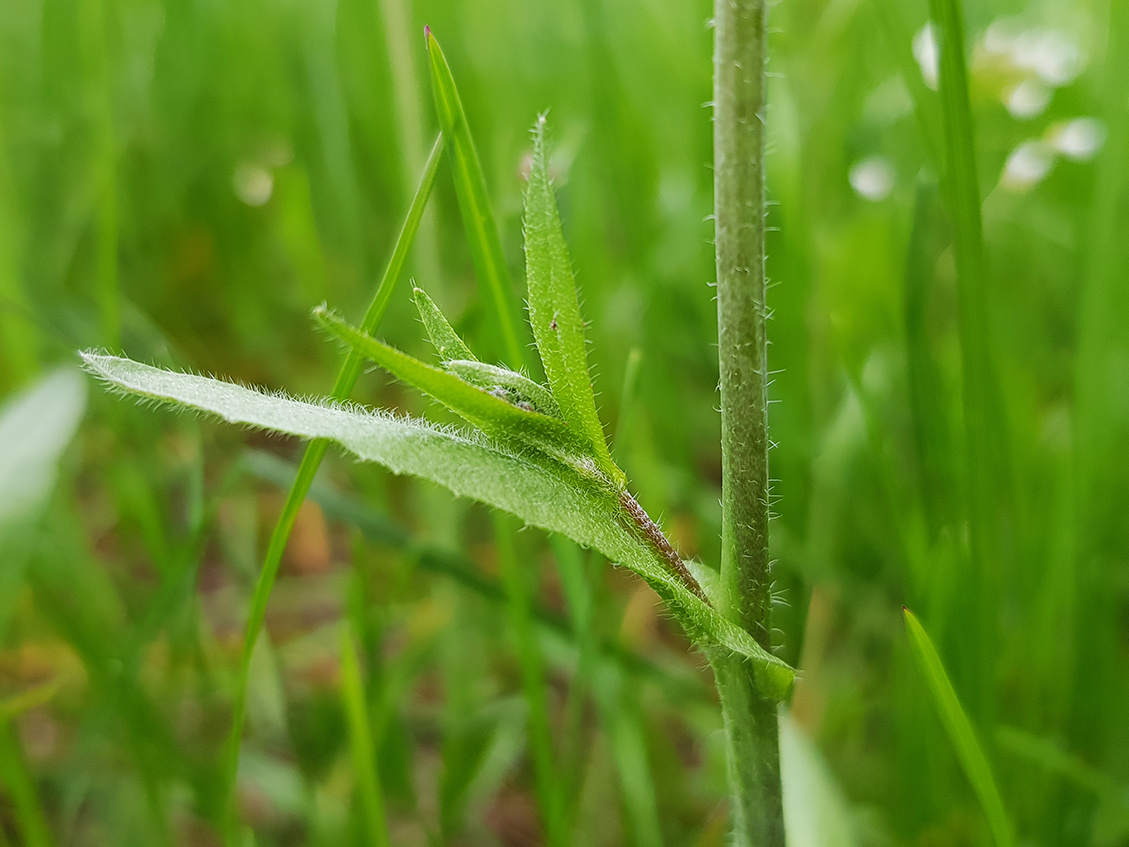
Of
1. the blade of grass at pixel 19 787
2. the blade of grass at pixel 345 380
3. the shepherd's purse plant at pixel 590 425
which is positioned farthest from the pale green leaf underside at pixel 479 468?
the blade of grass at pixel 19 787

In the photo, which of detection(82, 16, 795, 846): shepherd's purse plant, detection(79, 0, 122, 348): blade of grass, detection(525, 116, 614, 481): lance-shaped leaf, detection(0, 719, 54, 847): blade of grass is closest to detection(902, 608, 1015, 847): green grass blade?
detection(82, 16, 795, 846): shepherd's purse plant

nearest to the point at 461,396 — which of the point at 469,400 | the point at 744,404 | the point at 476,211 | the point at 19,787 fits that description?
the point at 469,400

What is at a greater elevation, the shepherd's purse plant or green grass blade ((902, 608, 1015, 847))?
the shepherd's purse plant

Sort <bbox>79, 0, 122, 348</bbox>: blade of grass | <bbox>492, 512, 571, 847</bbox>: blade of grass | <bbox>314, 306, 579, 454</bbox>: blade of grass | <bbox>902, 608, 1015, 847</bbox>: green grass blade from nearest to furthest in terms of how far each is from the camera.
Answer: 1. <bbox>314, 306, 579, 454</bbox>: blade of grass
2. <bbox>902, 608, 1015, 847</bbox>: green grass blade
3. <bbox>492, 512, 571, 847</bbox>: blade of grass
4. <bbox>79, 0, 122, 348</bbox>: blade of grass

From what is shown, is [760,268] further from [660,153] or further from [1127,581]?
[660,153]

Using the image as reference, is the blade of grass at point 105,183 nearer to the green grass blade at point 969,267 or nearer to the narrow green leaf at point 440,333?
the narrow green leaf at point 440,333

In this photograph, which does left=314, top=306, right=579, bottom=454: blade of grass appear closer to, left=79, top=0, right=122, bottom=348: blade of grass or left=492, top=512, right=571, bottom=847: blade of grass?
left=492, top=512, right=571, bottom=847: blade of grass

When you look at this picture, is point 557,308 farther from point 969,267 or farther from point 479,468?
point 969,267

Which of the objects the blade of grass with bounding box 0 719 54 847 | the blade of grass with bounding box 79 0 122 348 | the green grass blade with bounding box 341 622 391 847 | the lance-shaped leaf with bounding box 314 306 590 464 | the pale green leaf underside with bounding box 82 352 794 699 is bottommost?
the blade of grass with bounding box 0 719 54 847
